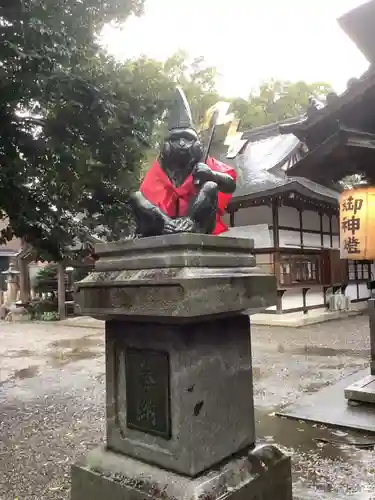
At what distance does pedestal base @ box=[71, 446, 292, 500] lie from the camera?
271cm

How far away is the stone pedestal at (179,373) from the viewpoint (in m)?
2.72

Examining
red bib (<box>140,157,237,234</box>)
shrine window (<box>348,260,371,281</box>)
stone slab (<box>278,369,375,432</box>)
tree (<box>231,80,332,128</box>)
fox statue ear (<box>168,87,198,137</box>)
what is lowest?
stone slab (<box>278,369,375,432</box>)

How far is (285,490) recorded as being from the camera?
3.20 m

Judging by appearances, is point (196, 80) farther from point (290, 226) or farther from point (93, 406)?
point (93, 406)

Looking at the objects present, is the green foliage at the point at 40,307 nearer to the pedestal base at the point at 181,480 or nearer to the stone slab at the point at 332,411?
the stone slab at the point at 332,411

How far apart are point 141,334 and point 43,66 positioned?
3.79m

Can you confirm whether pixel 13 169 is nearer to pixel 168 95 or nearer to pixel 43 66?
pixel 43 66

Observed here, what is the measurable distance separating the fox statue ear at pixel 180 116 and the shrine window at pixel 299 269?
12.6 metres

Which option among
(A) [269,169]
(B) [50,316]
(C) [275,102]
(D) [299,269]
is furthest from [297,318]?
(C) [275,102]

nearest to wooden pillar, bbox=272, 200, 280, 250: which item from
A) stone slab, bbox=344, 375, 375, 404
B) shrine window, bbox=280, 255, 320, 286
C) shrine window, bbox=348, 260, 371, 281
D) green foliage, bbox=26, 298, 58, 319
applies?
shrine window, bbox=280, 255, 320, 286

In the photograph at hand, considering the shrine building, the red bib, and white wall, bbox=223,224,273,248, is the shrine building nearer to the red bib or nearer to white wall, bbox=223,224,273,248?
white wall, bbox=223,224,273,248

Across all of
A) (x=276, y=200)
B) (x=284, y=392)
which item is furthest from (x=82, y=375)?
(x=276, y=200)

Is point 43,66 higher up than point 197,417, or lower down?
higher up

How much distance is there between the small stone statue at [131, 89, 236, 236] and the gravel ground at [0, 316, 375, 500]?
2.48 metres
